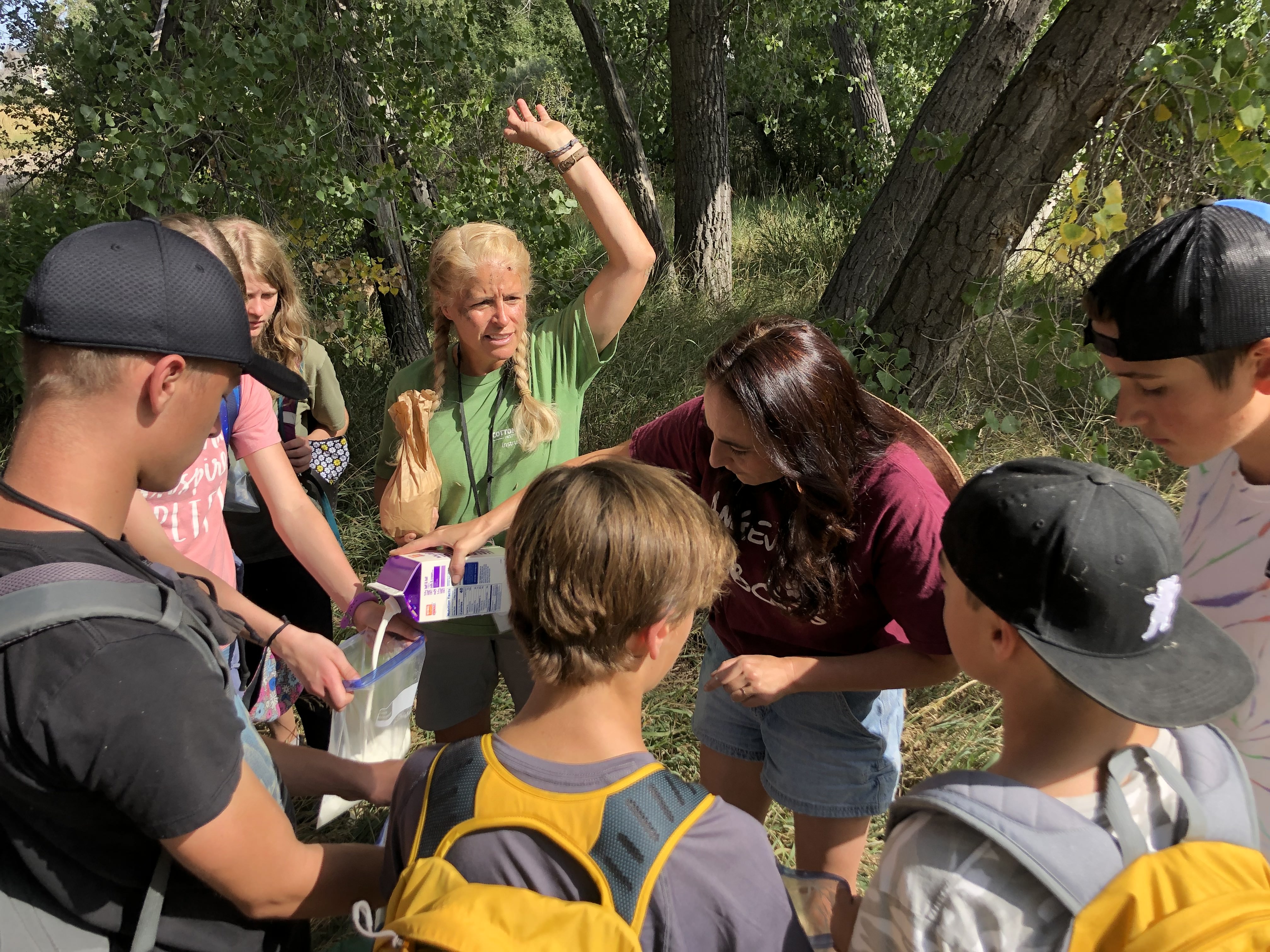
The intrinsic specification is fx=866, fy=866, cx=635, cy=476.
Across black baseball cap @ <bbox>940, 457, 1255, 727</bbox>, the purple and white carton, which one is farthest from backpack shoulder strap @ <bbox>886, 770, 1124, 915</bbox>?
the purple and white carton

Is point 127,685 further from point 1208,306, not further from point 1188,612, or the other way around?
point 1208,306

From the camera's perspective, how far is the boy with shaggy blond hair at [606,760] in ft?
3.33

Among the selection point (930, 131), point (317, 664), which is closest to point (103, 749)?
point (317, 664)

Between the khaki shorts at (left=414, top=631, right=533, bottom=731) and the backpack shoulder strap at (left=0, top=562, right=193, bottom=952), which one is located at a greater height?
the backpack shoulder strap at (left=0, top=562, right=193, bottom=952)

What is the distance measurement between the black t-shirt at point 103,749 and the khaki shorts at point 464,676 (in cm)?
130

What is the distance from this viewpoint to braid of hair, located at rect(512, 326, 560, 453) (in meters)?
2.34

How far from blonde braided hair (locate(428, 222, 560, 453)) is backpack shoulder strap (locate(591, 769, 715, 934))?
4.61ft

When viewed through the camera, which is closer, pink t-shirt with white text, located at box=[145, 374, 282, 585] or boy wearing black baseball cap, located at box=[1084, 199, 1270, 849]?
boy wearing black baseball cap, located at box=[1084, 199, 1270, 849]

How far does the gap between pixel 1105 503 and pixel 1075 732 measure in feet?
0.91

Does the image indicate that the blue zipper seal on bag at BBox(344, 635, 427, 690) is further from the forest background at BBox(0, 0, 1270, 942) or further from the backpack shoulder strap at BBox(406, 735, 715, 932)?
the forest background at BBox(0, 0, 1270, 942)

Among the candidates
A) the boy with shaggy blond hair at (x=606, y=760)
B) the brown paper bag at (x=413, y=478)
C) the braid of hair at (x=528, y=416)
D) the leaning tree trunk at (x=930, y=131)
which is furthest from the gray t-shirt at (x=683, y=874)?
the leaning tree trunk at (x=930, y=131)

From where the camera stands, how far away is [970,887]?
945mm

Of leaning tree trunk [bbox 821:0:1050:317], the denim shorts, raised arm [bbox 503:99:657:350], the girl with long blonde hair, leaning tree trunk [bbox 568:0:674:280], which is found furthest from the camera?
leaning tree trunk [bbox 568:0:674:280]

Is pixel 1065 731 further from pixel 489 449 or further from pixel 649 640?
pixel 489 449
